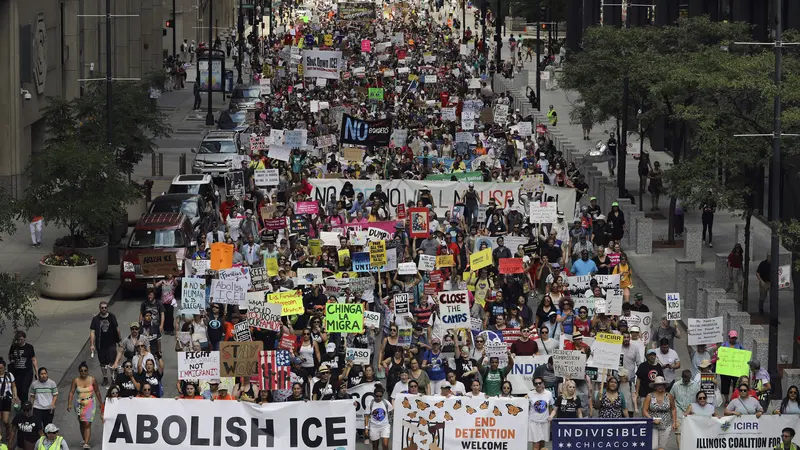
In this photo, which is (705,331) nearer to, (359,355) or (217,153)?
(359,355)

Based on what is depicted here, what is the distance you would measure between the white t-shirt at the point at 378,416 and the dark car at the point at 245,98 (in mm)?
42906

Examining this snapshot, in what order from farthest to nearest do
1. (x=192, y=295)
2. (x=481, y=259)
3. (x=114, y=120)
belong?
1. (x=114, y=120)
2. (x=481, y=259)
3. (x=192, y=295)

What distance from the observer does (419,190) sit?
122 feet

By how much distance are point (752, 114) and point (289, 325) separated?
9659 millimetres

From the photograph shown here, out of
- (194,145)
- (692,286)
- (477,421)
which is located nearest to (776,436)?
(477,421)

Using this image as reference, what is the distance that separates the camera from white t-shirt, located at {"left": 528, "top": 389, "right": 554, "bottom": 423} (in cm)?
2059

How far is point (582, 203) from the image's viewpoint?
40.8 m

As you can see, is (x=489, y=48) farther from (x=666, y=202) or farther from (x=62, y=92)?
(x=666, y=202)

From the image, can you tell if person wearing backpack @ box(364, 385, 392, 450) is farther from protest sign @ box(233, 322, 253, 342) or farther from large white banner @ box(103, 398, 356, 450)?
protest sign @ box(233, 322, 253, 342)

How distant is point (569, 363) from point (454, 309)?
2793 mm

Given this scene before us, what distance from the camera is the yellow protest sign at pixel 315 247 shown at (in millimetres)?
30578

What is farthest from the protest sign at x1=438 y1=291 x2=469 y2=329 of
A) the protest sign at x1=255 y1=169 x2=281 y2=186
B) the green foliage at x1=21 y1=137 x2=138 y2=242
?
the protest sign at x1=255 y1=169 x2=281 y2=186

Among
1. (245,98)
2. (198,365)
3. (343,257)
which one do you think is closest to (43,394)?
(198,365)

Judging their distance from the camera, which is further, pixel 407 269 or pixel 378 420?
pixel 407 269
